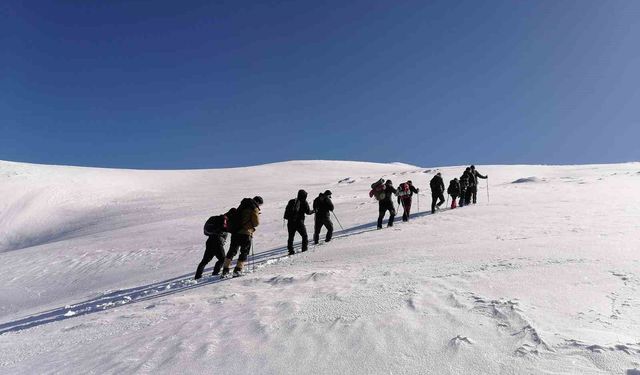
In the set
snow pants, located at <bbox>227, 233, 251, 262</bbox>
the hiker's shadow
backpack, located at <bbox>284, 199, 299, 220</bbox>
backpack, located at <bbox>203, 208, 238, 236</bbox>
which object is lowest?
the hiker's shadow

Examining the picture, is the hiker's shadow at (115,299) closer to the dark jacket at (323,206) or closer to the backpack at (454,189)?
the dark jacket at (323,206)

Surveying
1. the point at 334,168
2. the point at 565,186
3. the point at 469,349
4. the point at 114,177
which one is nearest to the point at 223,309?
the point at 469,349

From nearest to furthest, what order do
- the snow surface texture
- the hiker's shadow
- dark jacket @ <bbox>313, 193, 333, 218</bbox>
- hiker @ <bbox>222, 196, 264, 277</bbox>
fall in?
the snow surface texture → the hiker's shadow → hiker @ <bbox>222, 196, 264, 277</bbox> → dark jacket @ <bbox>313, 193, 333, 218</bbox>

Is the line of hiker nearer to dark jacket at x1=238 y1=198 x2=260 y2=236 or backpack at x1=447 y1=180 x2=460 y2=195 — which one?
dark jacket at x1=238 y1=198 x2=260 y2=236

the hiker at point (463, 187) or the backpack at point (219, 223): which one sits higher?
the hiker at point (463, 187)

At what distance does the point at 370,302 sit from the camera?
6203 mm

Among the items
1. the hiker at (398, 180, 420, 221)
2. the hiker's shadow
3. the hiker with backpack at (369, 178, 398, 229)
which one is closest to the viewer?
the hiker's shadow

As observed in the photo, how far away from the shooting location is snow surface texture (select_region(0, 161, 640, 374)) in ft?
15.0

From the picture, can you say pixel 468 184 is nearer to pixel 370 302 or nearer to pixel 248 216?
pixel 248 216

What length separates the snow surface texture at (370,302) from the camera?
4.56m

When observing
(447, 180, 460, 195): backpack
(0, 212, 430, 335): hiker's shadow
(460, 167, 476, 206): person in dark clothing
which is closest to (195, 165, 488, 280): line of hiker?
Result: (0, 212, 430, 335): hiker's shadow

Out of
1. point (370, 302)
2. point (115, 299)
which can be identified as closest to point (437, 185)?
point (370, 302)

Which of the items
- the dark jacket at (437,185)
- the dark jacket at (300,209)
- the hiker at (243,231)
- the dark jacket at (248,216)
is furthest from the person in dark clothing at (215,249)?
the dark jacket at (437,185)

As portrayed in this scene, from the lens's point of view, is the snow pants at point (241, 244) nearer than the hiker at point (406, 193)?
Yes
